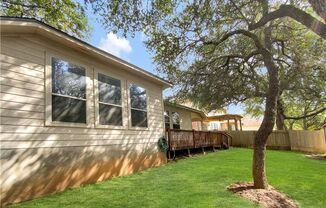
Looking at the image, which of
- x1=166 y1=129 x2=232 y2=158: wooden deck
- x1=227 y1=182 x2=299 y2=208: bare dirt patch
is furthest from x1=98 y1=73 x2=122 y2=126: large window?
x1=227 y1=182 x2=299 y2=208: bare dirt patch

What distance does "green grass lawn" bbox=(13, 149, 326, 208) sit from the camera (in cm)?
623

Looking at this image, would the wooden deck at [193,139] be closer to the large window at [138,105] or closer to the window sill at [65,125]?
the large window at [138,105]

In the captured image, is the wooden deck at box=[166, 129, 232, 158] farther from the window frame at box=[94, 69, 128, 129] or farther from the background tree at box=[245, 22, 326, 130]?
the background tree at box=[245, 22, 326, 130]

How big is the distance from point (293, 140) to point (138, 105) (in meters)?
17.6

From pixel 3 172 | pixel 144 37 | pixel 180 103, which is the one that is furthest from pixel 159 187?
pixel 180 103

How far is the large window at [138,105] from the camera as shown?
10.8m

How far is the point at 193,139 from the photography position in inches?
622

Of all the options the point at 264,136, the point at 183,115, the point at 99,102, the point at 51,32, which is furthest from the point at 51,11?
the point at 264,136

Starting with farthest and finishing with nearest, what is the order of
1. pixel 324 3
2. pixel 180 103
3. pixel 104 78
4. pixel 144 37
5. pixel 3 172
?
pixel 180 103, pixel 144 37, pixel 104 78, pixel 3 172, pixel 324 3

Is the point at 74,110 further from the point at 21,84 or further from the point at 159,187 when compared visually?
the point at 159,187

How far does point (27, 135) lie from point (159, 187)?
3.37 meters

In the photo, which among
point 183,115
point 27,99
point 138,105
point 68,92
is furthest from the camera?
point 183,115

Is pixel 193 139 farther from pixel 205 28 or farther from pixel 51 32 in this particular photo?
pixel 51 32

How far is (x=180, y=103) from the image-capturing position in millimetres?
19344
